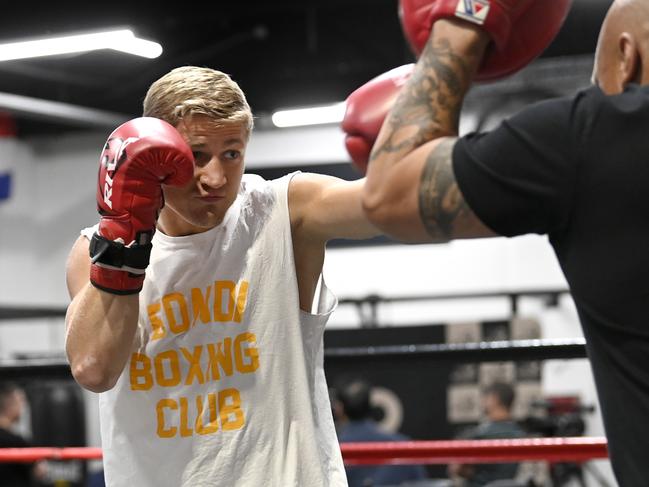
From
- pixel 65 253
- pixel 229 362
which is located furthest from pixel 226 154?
pixel 65 253

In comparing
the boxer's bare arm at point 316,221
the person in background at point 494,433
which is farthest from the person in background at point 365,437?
the boxer's bare arm at point 316,221

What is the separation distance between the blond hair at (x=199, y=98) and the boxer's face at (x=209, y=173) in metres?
0.02

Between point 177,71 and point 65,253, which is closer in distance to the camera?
point 177,71

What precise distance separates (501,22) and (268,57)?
7850mm

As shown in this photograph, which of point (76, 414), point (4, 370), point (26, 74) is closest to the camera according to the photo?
point (4, 370)

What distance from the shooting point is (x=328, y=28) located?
8633mm

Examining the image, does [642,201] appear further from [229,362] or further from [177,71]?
[177,71]

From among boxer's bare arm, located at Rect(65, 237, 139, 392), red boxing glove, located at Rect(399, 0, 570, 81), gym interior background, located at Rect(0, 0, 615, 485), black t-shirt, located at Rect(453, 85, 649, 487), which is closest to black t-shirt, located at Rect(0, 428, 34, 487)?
gym interior background, located at Rect(0, 0, 615, 485)

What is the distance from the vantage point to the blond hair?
169 centimetres

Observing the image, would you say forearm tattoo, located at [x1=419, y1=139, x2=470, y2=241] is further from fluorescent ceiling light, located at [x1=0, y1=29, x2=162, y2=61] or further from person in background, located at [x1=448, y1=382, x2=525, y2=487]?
fluorescent ceiling light, located at [x1=0, y1=29, x2=162, y2=61]

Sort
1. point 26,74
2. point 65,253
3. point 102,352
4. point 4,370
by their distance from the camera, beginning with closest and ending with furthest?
point 102,352, point 4,370, point 26,74, point 65,253

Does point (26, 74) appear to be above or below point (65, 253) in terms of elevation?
above

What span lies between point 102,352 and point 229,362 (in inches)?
8.3

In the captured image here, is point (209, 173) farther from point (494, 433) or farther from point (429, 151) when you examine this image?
point (494, 433)
